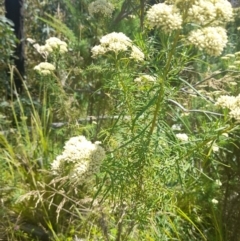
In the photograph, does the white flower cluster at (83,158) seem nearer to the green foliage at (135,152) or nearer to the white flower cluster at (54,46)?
the green foliage at (135,152)

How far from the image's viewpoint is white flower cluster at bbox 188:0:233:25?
1.38 metres

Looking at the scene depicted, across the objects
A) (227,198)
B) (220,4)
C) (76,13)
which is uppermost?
(220,4)

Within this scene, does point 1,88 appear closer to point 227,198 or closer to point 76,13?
point 76,13

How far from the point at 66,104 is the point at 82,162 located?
1.31 m

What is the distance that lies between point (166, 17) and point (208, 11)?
0.12 metres

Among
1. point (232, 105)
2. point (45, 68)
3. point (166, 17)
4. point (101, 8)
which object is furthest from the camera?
point (45, 68)

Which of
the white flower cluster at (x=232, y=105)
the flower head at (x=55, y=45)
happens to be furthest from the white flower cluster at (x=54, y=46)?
the white flower cluster at (x=232, y=105)

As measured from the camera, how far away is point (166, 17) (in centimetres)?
138

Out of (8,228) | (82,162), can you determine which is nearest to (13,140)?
(8,228)

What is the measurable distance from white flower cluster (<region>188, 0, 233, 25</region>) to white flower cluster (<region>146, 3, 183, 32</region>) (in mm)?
43

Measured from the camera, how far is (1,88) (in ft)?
15.3

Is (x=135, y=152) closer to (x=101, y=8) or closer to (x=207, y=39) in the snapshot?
(x=207, y=39)

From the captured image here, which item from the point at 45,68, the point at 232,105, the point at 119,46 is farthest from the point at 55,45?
the point at 232,105

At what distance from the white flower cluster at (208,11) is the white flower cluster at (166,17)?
1.7 inches
